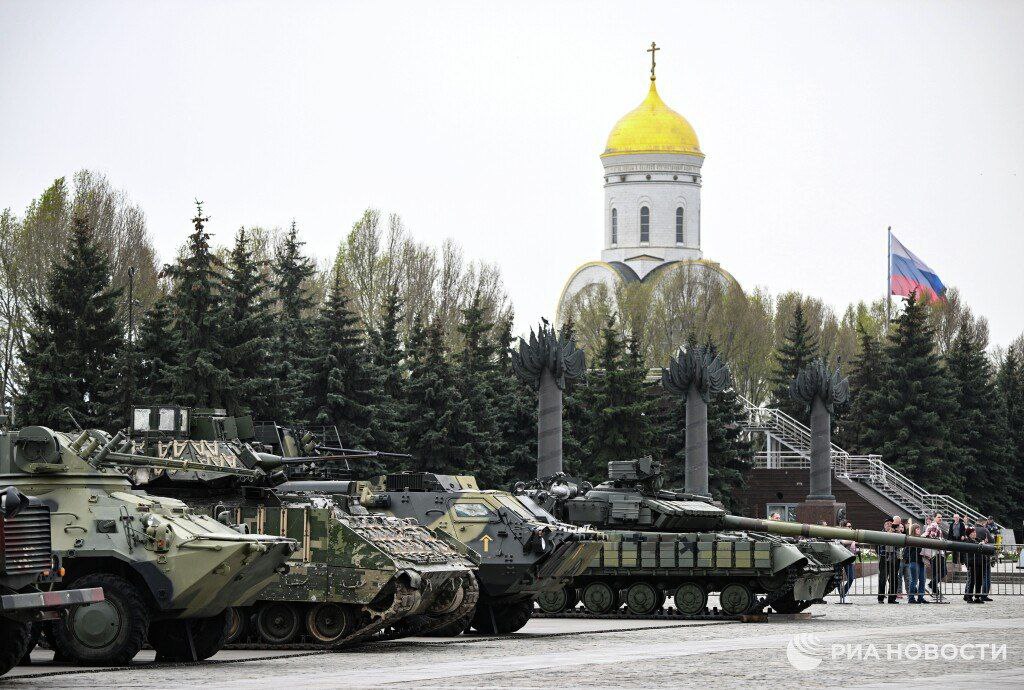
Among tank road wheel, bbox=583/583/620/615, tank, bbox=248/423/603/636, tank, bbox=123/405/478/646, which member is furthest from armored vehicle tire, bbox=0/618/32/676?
tank road wheel, bbox=583/583/620/615

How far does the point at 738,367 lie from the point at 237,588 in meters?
58.3

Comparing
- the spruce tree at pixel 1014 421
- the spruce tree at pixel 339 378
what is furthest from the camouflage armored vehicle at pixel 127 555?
the spruce tree at pixel 1014 421

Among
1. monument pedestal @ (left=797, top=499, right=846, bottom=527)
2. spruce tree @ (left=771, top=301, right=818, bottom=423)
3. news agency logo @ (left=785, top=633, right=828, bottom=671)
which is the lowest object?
news agency logo @ (left=785, top=633, right=828, bottom=671)

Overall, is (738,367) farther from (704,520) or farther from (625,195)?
(704,520)

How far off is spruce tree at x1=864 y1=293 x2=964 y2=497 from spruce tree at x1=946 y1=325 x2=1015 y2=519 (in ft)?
3.34

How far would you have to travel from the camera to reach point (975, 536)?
35906 millimetres

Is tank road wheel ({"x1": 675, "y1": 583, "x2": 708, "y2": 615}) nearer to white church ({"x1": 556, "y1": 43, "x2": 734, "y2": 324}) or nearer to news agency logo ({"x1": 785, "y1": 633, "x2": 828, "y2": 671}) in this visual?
news agency logo ({"x1": 785, "y1": 633, "x2": 828, "y2": 671})

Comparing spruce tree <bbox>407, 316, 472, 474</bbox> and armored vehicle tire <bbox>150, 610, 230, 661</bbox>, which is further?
spruce tree <bbox>407, 316, 472, 474</bbox>

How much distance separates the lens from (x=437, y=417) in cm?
4534

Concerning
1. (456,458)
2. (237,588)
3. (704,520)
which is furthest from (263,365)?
(237,588)

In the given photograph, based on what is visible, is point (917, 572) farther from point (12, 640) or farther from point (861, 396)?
point (861, 396)

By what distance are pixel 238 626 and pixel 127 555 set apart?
2.71 m

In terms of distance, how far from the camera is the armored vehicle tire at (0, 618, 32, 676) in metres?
15.2

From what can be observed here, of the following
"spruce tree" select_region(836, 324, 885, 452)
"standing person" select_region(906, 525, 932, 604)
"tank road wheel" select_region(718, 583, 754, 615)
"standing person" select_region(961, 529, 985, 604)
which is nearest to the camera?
"tank road wheel" select_region(718, 583, 754, 615)
